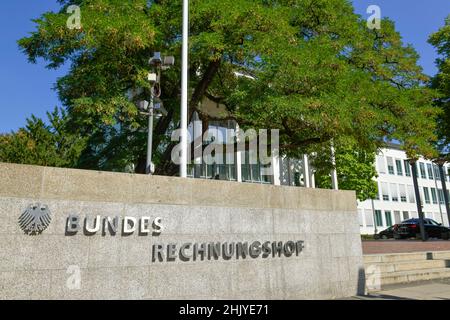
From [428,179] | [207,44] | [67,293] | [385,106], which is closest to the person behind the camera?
[67,293]

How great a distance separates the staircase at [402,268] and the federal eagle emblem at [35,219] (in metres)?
8.15

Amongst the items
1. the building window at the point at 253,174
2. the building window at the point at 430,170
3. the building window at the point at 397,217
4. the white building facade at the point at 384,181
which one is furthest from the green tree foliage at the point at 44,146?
the building window at the point at 430,170

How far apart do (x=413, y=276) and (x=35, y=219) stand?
10689 millimetres

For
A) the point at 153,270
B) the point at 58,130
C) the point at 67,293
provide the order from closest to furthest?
the point at 67,293
the point at 153,270
the point at 58,130

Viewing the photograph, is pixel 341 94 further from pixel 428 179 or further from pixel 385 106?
pixel 428 179

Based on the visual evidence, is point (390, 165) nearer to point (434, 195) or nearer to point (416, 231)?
point (434, 195)

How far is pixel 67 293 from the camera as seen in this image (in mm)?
6137

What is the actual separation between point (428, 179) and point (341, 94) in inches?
2452

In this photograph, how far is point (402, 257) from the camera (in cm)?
1305

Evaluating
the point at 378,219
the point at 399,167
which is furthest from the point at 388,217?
the point at 399,167

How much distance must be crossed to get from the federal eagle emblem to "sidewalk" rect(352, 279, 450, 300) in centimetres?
704

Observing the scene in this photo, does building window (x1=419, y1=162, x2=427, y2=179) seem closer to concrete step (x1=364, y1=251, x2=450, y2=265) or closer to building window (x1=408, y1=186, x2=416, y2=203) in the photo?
building window (x1=408, y1=186, x2=416, y2=203)

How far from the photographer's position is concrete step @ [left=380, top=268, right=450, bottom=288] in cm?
1110
